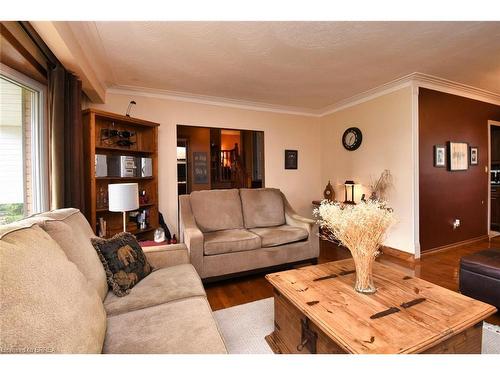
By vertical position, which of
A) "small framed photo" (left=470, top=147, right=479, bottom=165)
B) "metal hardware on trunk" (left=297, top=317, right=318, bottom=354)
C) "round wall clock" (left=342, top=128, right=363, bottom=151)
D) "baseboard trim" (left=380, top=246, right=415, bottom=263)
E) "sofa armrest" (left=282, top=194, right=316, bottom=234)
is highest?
"round wall clock" (left=342, top=128, right=363, bottom=151)

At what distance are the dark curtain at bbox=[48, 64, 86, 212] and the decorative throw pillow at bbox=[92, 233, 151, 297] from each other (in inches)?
34.6

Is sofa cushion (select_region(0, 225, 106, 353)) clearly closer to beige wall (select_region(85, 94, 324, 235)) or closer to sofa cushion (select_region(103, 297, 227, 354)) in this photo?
sofa cushion (select_region(103, 297, 227, 354))

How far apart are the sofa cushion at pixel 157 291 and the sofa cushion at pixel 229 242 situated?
0.66m

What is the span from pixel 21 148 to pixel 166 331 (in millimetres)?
1988

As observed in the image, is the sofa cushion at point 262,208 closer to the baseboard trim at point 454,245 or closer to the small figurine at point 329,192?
the small figurine at point 329,192

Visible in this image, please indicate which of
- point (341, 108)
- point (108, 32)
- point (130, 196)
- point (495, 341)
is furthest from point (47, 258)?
point (341, 108)

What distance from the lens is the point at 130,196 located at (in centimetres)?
216

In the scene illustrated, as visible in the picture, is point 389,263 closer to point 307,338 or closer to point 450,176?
point 450,176

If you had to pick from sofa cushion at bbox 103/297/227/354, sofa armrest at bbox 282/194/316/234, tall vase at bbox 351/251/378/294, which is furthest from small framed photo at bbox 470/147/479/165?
sofa cushion at bbox 103/297/227/354

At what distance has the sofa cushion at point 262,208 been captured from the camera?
3.13 meters

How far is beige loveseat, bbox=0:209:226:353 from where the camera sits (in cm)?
65

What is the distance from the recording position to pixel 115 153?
3184mm

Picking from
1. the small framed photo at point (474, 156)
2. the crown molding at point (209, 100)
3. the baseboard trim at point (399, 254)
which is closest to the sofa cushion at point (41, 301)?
the crown molding at point (209, 100)
